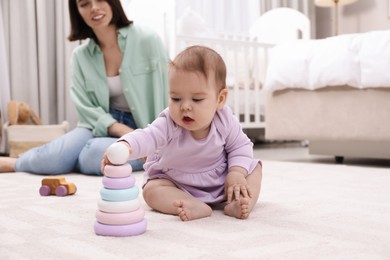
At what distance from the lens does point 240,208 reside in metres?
0.94

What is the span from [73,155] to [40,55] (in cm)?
125

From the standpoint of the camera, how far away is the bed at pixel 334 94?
1.94 metres

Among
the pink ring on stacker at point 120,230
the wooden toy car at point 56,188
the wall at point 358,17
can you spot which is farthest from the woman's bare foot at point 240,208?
the wall at point 358,17

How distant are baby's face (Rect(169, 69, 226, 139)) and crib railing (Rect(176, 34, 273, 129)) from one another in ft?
6.10

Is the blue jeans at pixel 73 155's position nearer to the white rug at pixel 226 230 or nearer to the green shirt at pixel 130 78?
the green shirt at pixel 130 78

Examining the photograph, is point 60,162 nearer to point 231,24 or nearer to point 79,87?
point 79,87

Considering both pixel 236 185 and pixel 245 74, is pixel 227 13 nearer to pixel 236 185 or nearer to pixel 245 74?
pixel 245 74

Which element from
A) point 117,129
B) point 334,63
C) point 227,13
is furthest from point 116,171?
point 227,13

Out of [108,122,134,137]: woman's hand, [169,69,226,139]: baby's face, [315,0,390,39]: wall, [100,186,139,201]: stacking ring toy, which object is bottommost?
[108,122,134,137]: woman's hand

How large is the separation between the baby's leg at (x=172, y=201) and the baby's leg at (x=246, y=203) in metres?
0.04

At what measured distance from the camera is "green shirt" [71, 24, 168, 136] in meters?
1.90

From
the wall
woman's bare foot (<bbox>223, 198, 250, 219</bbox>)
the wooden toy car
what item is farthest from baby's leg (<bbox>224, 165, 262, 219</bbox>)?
the wall

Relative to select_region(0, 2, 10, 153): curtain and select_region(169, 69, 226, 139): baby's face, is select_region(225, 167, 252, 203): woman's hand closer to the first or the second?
select_region(169, 69, 226, 139): baby's face

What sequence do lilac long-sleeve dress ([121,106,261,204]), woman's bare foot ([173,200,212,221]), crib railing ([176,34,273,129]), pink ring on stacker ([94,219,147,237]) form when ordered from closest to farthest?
pink ring on stacker ([94,219,147,237])
woman's bare foot ([173,200,212,221])
lilac long-sleeve dress ([121,106,261,204])
crib railing ([176,34,273,129])
